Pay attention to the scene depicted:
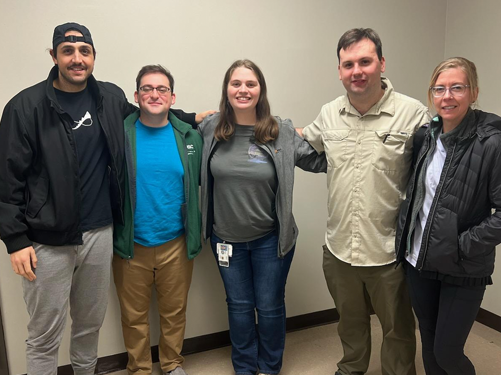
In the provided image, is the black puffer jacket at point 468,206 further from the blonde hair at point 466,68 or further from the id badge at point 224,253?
the id badge at point 224,253

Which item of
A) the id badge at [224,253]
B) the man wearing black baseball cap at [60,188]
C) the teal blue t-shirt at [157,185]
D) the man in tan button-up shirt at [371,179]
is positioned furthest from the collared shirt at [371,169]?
the man wearing black baseball cap at [60,188]

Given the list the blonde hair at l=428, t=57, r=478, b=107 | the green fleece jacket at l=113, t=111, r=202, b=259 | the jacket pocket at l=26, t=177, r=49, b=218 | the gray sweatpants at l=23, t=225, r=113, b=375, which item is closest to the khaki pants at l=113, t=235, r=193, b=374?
the green fleece jacket at l=113, t=111, r=202, b=259

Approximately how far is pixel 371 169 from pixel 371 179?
0.05 metres

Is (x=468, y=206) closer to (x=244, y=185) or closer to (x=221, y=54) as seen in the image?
(x=244, y=185)

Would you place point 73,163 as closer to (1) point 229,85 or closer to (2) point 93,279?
(2) point 93,279

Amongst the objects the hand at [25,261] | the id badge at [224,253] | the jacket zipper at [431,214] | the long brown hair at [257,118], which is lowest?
the id badge at [224,253]

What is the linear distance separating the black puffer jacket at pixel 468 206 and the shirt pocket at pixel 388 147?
24 cm

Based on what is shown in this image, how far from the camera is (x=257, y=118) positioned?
2.16m

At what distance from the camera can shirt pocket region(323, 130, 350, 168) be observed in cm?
198

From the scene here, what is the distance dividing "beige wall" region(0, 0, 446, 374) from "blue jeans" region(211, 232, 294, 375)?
1.46 ft

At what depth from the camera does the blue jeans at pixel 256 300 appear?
219 centimetres

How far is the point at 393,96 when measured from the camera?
6.42 feet

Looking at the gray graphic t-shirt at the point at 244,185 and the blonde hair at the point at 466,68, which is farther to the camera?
the gray graphic t-shirt at the point at 244,185

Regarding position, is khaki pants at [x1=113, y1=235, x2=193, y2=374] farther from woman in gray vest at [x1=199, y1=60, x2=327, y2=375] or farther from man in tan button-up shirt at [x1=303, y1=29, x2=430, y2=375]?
man in tan button-up shirt at [x1=303, y1=29, x2=430, y2=375]
